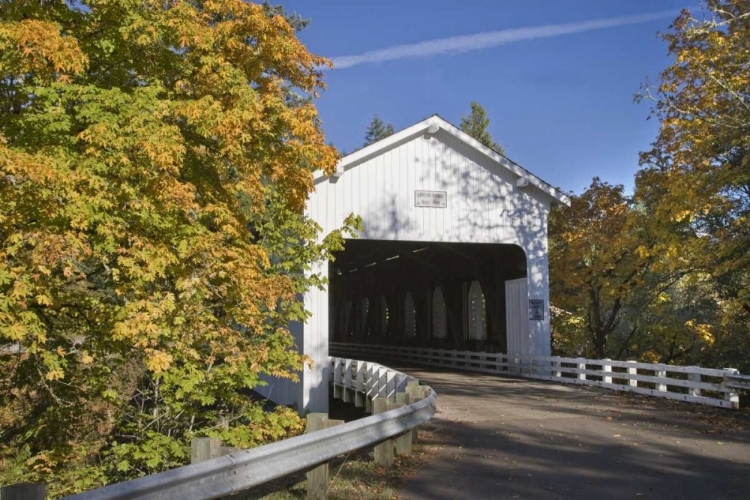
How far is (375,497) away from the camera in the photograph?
644cm

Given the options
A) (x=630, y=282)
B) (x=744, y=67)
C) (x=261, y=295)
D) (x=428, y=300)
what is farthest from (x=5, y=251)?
(x=428, y=300)

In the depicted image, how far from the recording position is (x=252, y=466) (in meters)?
4.86

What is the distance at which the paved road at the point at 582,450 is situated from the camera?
7.01m

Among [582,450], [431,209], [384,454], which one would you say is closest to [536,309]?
[431,209]

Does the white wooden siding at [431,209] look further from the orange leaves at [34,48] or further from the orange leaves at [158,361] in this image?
the orange leaves at [34,48]

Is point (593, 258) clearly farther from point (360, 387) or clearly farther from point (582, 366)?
point (360, 387)

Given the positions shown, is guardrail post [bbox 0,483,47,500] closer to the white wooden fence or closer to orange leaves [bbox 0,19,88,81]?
orange leaves [bbox 0,19,88,81]

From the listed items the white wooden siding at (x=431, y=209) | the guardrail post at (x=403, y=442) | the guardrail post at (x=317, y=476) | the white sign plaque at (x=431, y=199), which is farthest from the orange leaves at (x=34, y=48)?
the white sign plaque at (x=431, y=199)

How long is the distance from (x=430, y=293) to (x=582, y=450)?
23.1 m

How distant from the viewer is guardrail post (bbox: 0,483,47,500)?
3.01 m

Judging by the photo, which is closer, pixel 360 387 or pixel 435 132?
pixel 360 387

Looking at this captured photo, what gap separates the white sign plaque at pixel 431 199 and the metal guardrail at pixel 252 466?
11.8 meters

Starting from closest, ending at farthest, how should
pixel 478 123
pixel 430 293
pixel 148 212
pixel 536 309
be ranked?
pixel 148 212 → pixel 536 309 → pixel 430 293 → pixel 478 123

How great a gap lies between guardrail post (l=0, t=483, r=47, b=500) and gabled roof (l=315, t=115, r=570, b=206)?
1420 cm
